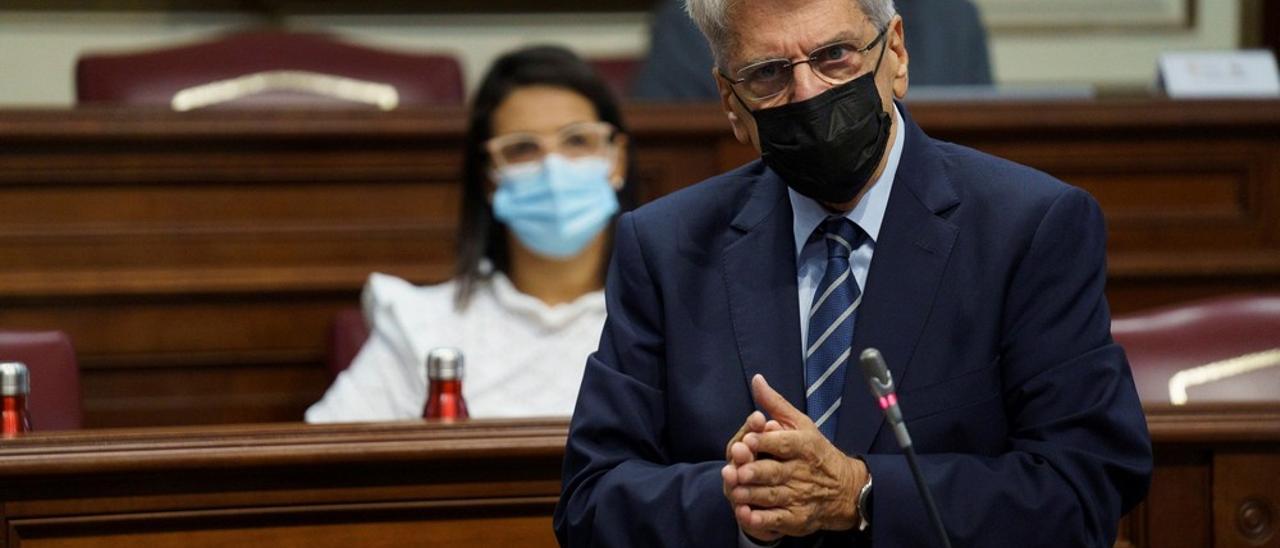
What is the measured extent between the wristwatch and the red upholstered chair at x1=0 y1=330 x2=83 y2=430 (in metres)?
1.52

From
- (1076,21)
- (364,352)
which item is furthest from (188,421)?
(1076,21)

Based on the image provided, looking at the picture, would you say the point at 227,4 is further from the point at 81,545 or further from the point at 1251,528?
the point at 1251,528

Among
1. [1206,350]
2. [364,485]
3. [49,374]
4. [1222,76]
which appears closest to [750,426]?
[364,485]

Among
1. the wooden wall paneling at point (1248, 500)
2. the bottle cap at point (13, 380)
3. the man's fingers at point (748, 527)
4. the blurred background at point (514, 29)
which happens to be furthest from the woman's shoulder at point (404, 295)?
the blurred background at point (514, 29)

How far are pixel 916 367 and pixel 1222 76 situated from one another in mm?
2332

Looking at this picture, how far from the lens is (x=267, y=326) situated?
3.41 m

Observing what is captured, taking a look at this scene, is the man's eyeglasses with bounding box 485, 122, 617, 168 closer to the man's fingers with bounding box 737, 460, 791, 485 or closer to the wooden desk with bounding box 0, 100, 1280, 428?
the wooden desk with bounding box 0, 100, 1280, 428

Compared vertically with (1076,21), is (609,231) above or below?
above

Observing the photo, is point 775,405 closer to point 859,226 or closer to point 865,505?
point 865,505

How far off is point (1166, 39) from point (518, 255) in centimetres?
316

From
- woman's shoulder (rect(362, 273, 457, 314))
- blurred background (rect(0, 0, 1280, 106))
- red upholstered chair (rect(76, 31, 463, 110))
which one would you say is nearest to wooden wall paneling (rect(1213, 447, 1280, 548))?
woman's shoulder (rect(362, 273, 457, 314))

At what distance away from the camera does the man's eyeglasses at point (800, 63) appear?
1.69m

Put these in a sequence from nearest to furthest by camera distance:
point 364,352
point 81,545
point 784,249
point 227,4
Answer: point 784,249 → point 81,545 → point 364,352 → point 227,4

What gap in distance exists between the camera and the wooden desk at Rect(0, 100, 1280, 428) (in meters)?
3.38
